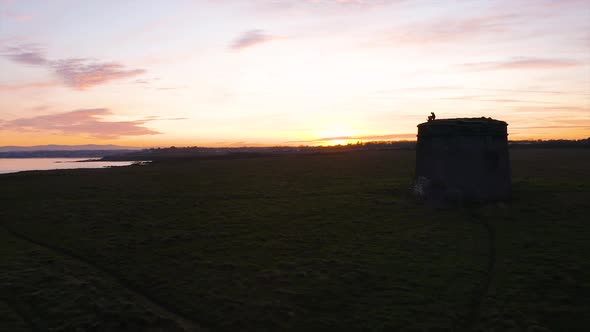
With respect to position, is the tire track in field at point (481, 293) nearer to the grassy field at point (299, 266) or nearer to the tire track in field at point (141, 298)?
the grassy field at point (299, 266)

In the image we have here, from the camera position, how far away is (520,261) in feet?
49.5

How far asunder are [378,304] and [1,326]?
9899mm

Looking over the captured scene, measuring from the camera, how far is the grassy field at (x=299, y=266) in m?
11.0

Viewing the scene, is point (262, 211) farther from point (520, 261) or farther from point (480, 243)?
point (520, 261)

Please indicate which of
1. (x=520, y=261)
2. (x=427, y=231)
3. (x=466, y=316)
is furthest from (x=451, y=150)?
(x=466, y=316)

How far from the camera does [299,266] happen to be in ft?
49.2

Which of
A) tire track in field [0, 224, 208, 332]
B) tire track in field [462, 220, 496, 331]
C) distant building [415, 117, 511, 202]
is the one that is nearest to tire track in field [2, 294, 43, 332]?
tire track in field [0, 224, 208, 332]

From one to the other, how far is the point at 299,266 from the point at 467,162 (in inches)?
577

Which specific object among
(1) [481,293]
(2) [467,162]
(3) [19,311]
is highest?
(2) [467,162]

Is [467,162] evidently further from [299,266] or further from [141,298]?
[141,298]

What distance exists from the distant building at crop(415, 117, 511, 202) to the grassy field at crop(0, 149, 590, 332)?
4.87 feet

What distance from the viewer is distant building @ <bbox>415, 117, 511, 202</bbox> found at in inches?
977

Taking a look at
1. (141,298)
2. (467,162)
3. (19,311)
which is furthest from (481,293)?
(467,162)

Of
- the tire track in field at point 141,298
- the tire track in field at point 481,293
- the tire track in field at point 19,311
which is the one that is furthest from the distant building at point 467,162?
the tire track in field at point 19,311
